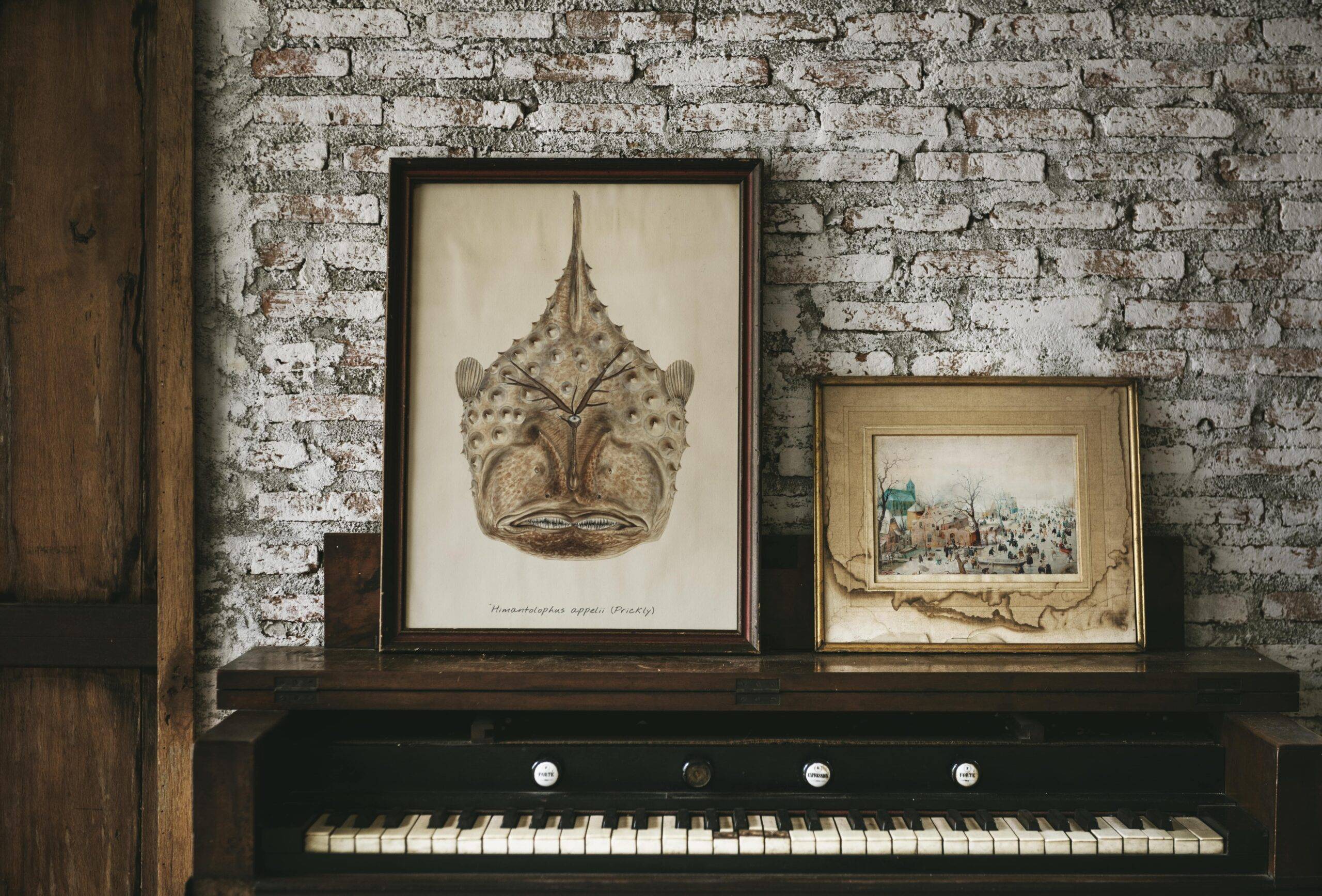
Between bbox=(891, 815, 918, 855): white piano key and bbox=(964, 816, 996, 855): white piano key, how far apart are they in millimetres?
104

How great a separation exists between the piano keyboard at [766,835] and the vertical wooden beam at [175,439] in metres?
0.66

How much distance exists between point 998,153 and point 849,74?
0.43 meters

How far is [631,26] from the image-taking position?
2.02m

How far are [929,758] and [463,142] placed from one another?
1.82m

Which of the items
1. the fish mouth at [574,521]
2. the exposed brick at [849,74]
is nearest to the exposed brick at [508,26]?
the exposed brick at [849,74]

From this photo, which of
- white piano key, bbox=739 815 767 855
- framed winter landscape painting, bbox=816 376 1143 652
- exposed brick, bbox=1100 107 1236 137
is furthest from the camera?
exposed brick, bbox=1100 107 1236 137

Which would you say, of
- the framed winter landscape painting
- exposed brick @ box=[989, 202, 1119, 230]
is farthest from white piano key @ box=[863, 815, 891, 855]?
exposed brick @ box=[989, 202, 1119, 230]

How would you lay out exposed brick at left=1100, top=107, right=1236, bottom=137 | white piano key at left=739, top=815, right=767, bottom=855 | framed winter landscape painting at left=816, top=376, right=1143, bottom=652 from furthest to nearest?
1. exposed brick at left=1100, top=107, right=1236, bottom=137
2. framed winter landscape painting at left=816, top=376, right=1143, bottom=652
3. white piano key at left=739, top=815, right=767, bottom=855

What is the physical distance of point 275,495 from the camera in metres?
2.03

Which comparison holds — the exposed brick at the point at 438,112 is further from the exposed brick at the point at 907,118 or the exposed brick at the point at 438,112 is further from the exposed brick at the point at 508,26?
the exposed brick at the point at 907,118

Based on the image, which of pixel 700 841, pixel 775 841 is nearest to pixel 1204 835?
pixel 775 841

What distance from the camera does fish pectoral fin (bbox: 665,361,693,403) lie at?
1.94 m

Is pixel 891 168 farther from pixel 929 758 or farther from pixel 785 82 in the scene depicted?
pixel 929 758

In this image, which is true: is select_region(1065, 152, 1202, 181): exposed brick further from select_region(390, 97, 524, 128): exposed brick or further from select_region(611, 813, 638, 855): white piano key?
select_region(611, 813, 638, 855): white piano key
